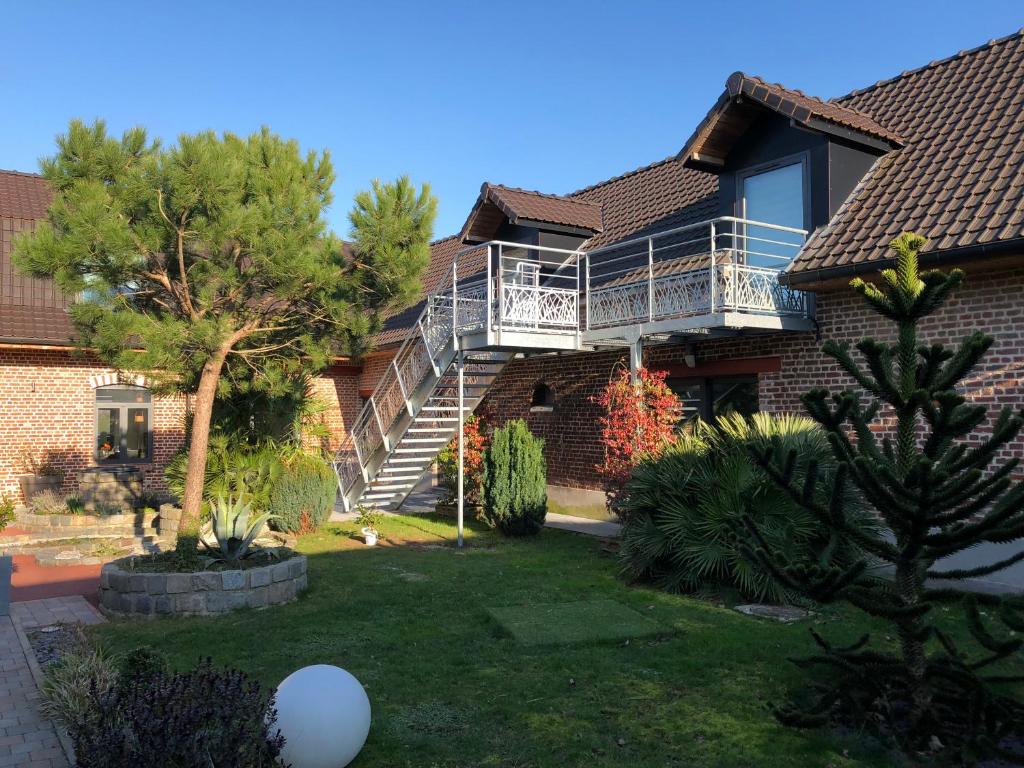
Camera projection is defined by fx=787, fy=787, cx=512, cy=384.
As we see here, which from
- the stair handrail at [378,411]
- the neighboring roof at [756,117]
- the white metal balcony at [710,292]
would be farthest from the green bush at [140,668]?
the neighboring roof at [756,117]

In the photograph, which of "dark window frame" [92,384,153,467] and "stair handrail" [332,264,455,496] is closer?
"stair handrail" [332,264,455,496]

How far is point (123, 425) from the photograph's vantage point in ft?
55.1

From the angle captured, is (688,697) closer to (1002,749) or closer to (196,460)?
(1002,749)

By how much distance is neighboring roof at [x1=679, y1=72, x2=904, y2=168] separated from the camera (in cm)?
1034

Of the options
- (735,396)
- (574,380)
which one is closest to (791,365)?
(735,396)

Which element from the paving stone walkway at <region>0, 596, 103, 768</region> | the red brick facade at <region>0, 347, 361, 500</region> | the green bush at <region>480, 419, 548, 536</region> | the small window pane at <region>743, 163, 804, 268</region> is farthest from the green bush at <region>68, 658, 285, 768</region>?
the red brick facade at <region>0, 347, 361, 500</region>

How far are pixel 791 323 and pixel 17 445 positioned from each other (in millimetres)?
14388

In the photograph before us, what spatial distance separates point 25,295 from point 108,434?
334 centimetres

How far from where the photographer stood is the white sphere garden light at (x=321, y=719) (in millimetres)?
4027

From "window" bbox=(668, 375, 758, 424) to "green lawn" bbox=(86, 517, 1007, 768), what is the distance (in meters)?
3.31

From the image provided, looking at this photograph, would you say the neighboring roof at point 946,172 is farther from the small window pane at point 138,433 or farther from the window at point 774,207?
the small window pane at point 138,433

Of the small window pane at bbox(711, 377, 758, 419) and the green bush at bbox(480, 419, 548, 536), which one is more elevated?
the small window pane at bbox(711, 377, 758, 419)

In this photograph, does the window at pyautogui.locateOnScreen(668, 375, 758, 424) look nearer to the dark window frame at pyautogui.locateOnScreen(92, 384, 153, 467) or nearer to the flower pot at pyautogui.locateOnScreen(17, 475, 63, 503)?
the dark window frame at pyautogui.locateOnScreen(92, 384, 153, 467)

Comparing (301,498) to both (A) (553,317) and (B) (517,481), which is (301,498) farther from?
(A) (553,317)
